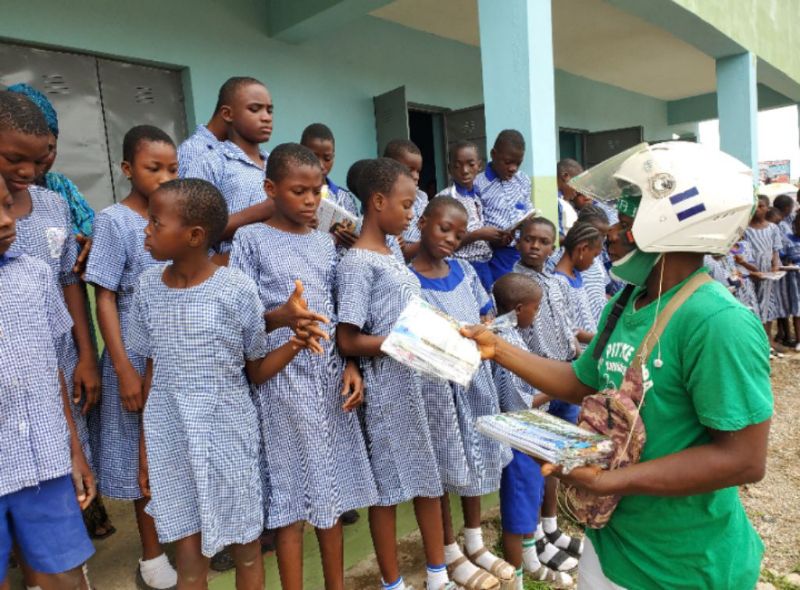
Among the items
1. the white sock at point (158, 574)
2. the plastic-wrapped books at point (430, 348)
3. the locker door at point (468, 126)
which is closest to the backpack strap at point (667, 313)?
the plastic-wrapped books at point (430, 348)

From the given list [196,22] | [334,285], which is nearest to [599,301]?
[334,285]

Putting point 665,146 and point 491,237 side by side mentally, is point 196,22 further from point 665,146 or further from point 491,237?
point 665,146

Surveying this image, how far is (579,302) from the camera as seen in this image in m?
3.03

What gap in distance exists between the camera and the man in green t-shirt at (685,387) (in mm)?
1097

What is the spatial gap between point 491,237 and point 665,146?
2.09 meters

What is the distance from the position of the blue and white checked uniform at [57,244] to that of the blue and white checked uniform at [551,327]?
187cm

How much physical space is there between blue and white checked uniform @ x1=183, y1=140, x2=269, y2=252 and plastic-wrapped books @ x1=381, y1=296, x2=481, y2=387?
3.71 ft

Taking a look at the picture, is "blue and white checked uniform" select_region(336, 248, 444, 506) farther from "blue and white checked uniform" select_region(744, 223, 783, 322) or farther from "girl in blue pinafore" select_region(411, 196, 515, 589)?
"blue and white checked uniform" select_region(744, 223, 783, 322)

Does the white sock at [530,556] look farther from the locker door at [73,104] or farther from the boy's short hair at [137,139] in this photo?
the locker door at [73,104]

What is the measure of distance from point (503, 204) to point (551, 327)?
1182mm

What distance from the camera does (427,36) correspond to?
7.03 metres

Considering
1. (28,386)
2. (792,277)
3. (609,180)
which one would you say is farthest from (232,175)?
(792,277)

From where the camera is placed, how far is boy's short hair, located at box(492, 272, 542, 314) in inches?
102

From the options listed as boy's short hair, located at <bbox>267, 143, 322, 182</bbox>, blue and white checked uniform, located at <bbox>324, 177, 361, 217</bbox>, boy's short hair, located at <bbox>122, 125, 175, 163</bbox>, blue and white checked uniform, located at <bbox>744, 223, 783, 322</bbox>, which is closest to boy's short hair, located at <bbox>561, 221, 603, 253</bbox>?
blue and white checked uniform, located at <bbox>324, 177, 361, 217</bbox>
